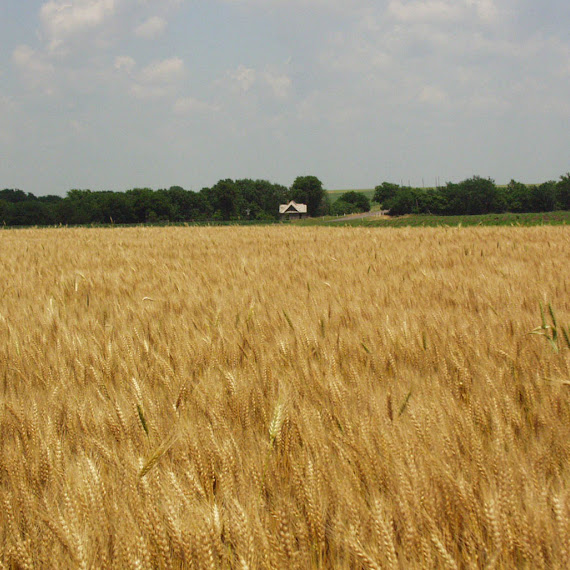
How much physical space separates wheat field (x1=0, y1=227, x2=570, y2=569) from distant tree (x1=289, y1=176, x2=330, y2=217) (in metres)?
102

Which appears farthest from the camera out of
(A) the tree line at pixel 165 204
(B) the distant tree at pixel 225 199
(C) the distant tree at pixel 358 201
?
(C) the distant tree at pixel 358 201

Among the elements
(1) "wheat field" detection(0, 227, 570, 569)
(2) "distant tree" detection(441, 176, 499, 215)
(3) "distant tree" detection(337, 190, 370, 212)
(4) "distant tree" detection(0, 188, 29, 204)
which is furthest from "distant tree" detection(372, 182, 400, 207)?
(1) "wheat field" detection(0, 227, 570, 569)

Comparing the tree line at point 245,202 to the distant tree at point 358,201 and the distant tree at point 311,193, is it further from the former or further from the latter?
the distant tree at point 358,201

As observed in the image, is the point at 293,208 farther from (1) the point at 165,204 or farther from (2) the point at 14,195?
(2) the point at 14,195

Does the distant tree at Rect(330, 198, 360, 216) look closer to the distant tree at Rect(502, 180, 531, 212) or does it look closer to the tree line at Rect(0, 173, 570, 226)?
the tree line at Rect(0, 173, 570, 226)

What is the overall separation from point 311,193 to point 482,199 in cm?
4090

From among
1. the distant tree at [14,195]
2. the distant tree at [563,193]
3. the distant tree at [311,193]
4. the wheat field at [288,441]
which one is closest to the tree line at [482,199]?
the distant tree at [563,193]

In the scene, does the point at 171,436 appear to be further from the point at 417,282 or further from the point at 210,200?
the point at 210,200

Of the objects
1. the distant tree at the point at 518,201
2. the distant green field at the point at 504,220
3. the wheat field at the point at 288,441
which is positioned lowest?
the wheat field at the point at 288,441

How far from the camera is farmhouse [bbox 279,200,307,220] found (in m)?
99.6

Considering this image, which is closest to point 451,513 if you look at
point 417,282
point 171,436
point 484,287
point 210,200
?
point 171,436

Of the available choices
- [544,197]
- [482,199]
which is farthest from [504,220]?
[544,197]

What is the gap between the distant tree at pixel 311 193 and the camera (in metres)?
103

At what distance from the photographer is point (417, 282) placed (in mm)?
3459
